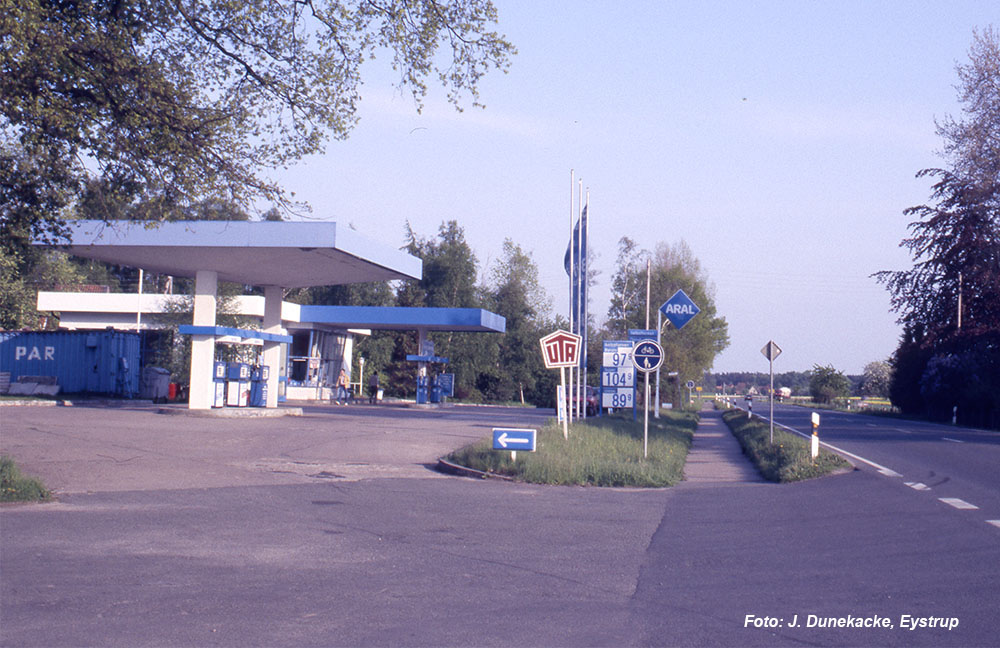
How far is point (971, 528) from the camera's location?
9938mm

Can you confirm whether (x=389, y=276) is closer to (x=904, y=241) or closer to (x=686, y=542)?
(x=686, y=542)

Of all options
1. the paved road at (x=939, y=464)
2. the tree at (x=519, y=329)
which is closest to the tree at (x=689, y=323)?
the tree at (x=519, y=329)

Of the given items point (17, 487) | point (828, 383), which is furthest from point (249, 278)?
point (828, 383)

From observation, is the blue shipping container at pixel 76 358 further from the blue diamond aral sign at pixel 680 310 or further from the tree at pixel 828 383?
the tree at pixel 828 383

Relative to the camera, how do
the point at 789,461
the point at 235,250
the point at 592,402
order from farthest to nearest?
the point at 592,402
the point at 235,250
the point at 789,461

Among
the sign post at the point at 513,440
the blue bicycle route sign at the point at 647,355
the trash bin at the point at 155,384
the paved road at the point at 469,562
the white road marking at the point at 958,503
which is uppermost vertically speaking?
the blue bicycle route sign at the point at 647,355

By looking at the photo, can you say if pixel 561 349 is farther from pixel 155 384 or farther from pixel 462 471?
pixel 155 384

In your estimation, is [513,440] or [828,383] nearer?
[513,440]

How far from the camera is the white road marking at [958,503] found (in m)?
11.7

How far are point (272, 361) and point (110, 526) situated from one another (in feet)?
76.1

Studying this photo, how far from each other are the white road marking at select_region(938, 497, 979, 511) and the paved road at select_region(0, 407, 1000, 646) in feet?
0.98

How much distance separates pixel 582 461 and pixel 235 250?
14.3m

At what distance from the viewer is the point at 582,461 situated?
1574 centimetres

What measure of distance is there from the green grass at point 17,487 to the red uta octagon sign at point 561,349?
9.78 m
